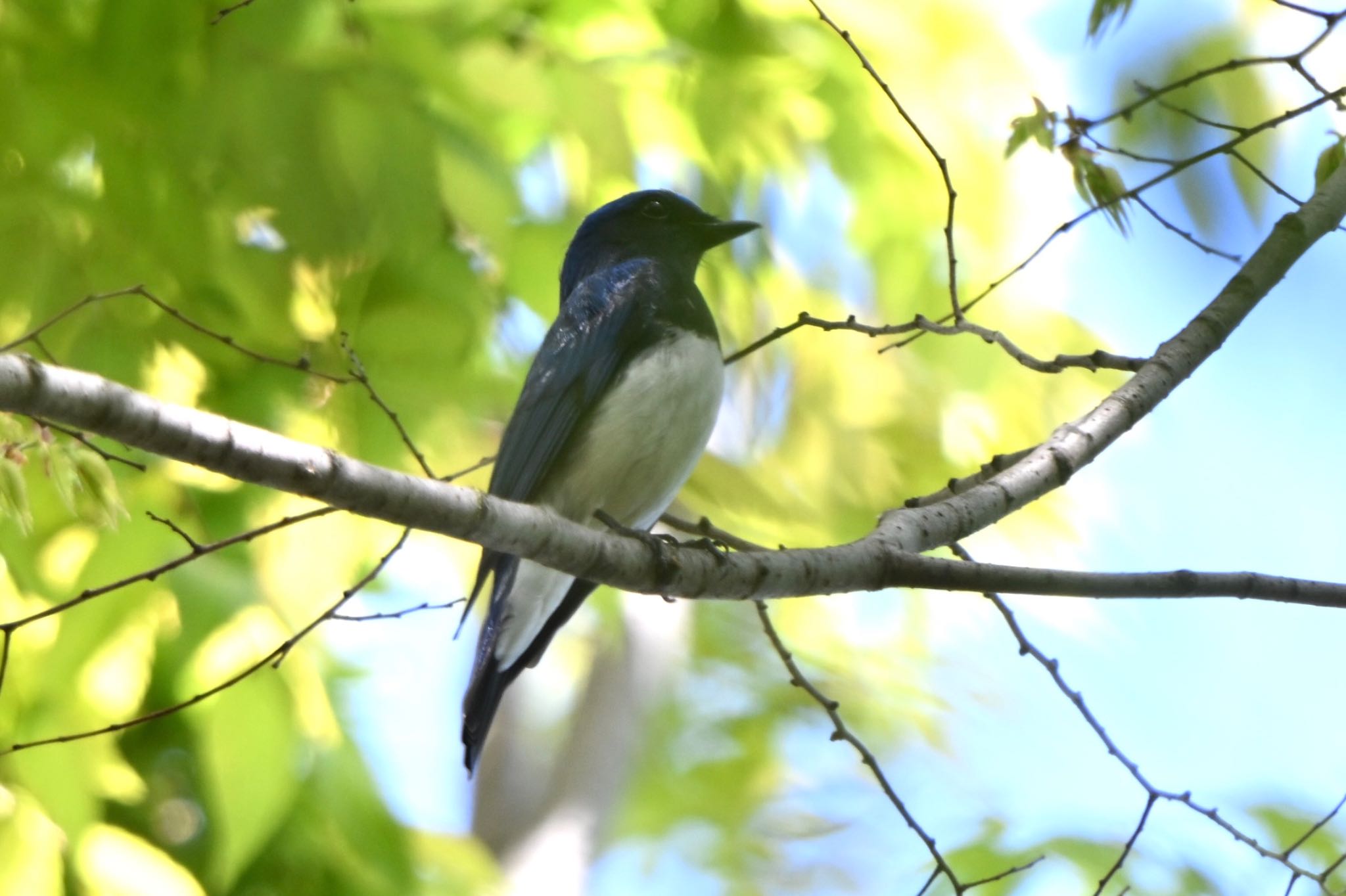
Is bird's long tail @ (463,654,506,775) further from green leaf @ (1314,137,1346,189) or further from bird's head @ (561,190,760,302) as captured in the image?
green leaf @ (1314,137,1346,189)

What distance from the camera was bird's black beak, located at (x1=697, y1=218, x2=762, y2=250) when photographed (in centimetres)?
413

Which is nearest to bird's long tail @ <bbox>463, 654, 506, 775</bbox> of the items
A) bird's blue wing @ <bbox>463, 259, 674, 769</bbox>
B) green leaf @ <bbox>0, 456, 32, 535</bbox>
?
bird's blue wing @ <bbox>463, 259, 674, 769</bbox>

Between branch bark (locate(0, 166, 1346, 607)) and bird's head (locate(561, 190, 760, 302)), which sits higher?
bird's head (locate(561, 190, 760, 302))

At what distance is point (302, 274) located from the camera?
143 inches

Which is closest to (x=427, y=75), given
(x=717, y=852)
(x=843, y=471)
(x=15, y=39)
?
(x=15, y=39)

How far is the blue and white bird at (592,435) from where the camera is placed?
3525 mm

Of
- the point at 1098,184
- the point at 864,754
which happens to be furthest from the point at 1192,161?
the point at 864,754

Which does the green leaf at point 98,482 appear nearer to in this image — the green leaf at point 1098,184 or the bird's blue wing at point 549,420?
the bird's blue wing at point 549,420

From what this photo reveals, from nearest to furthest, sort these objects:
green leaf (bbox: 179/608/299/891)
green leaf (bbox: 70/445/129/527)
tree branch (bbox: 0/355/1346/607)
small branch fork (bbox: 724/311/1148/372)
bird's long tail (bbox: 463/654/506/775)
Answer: tree branch (bbox: 0/355/1346/607) < green leaf (bbox: 70/445/129/527) < small branch fork (bbox: 724/311/1148/372) < green leaf (bbox: 179/608/299/891) < bird's long tail (bbox: 463/654/506/775)

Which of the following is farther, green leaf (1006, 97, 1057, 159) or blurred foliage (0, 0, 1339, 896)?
blurred foliage (0, 0, 1339, 896)

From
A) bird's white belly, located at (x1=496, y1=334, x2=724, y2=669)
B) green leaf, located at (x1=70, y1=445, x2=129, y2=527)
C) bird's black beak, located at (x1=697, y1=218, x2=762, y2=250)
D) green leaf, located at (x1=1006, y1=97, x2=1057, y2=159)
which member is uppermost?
bird's black beak, located at (x1=697, y1=218, x2=762, y2=250)

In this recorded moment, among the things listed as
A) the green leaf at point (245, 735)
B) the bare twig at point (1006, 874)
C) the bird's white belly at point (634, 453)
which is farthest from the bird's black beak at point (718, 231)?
the bare twig at point (1006, 874)

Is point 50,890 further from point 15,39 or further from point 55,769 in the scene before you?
point 15,39

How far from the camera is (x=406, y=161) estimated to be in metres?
3.45
